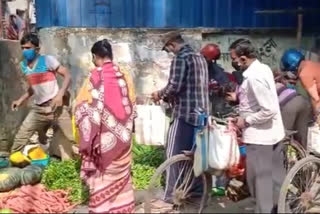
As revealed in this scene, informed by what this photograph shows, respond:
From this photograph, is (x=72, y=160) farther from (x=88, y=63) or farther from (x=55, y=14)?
(x=55, y=14)

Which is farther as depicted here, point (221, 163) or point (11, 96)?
point (11, 96)

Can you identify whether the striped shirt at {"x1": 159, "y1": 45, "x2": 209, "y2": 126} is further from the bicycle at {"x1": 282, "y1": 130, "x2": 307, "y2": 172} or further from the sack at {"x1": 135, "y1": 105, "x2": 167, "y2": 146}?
the sack at {"x1": 135, "y1": 105, "x2": 167, "y2": 146}

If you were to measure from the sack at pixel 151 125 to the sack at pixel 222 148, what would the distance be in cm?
327

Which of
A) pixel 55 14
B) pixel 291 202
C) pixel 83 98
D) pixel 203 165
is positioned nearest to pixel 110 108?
pixel 83 98

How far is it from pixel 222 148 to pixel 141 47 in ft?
12.4

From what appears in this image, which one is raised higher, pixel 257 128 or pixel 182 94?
pixel 182 94

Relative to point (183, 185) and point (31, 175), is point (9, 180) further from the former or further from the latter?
point (183, 185)

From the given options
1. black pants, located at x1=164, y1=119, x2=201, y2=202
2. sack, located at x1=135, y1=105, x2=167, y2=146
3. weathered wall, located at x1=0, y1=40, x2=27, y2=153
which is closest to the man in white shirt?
black pants, located at x1=164, y1=119, x2=201, y2=202

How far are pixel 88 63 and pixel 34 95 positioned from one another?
1492 millimetres

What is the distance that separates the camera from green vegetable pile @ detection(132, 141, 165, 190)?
7414 millimetres

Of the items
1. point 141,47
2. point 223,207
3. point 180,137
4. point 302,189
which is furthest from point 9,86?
point 302,189

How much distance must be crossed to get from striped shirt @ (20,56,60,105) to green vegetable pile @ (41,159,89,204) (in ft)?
3.02

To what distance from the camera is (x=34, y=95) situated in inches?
312

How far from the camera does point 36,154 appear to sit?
7910 mm
